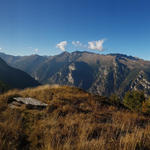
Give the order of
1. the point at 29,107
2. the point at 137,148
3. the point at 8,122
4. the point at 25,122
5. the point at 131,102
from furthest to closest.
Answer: the point at 131,102
the point at 29,107
the point at 25,122
the point at 8,122
the point at 137,148

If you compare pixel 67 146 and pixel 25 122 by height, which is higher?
pixel 67 146

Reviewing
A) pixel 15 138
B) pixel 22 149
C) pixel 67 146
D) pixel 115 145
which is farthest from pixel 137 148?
pixel 15 138

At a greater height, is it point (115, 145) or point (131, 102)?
point (115, 145)

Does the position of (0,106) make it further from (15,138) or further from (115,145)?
(115,145)

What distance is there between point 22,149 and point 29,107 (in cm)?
389

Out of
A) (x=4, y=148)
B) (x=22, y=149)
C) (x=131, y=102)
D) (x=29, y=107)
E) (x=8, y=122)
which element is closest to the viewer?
(x=4, y=148)

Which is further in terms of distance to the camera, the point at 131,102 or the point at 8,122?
the point at 131,102

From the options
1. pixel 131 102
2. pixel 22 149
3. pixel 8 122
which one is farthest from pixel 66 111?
pixel 131 102

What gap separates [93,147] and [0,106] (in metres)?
5.56

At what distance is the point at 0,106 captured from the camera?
620 cm

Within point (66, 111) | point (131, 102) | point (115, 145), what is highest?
point (115, 145)

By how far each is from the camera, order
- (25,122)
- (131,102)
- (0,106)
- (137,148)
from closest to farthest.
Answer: (137,148) → (25,122) → (0,106) → (131,102)

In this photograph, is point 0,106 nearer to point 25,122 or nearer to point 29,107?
point 29,107

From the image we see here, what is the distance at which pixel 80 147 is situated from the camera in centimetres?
303
